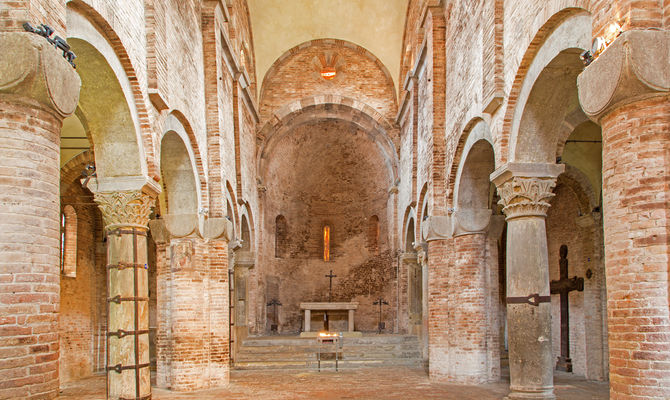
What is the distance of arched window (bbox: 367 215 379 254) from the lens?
25578 mm

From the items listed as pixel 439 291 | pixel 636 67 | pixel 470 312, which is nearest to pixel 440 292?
pixel 439 291

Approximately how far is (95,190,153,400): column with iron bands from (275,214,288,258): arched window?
15694 millimetres

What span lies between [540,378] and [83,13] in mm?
7524

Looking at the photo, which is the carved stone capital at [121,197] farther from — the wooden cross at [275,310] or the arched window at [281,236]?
the arched window at [281,236]

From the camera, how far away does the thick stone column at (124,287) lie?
9.31 meters

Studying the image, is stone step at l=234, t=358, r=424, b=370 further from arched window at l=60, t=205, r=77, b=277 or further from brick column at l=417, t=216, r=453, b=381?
arched window at l=60, t=205, r=77, b=277

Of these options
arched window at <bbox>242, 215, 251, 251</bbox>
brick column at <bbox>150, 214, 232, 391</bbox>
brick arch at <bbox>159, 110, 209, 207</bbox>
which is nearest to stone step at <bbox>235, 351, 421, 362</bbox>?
arched window at <bbox>242, 215, 251, 251</bbox>

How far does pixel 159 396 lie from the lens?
11.9m

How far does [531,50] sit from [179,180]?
7223 millimetres

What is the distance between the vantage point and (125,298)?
9328mm

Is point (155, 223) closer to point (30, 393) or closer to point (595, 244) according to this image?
point (30, 393)

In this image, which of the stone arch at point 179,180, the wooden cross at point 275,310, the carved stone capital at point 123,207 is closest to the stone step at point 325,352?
the wooden cross at point 275,310

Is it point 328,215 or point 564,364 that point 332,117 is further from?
point 564,364

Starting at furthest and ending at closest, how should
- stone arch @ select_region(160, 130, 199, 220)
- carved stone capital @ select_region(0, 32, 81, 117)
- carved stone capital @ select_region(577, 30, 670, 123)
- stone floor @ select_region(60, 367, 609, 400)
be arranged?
1. stone arch @ select_region(160, 130, 199, 220)
2. stone floor @ select_region(60, 367, 609, 400)
3. carved stone capital @ select_region(577, 30, 670, 123)
4. carved stone capital @ select_region(0, 32, 81, 117)
